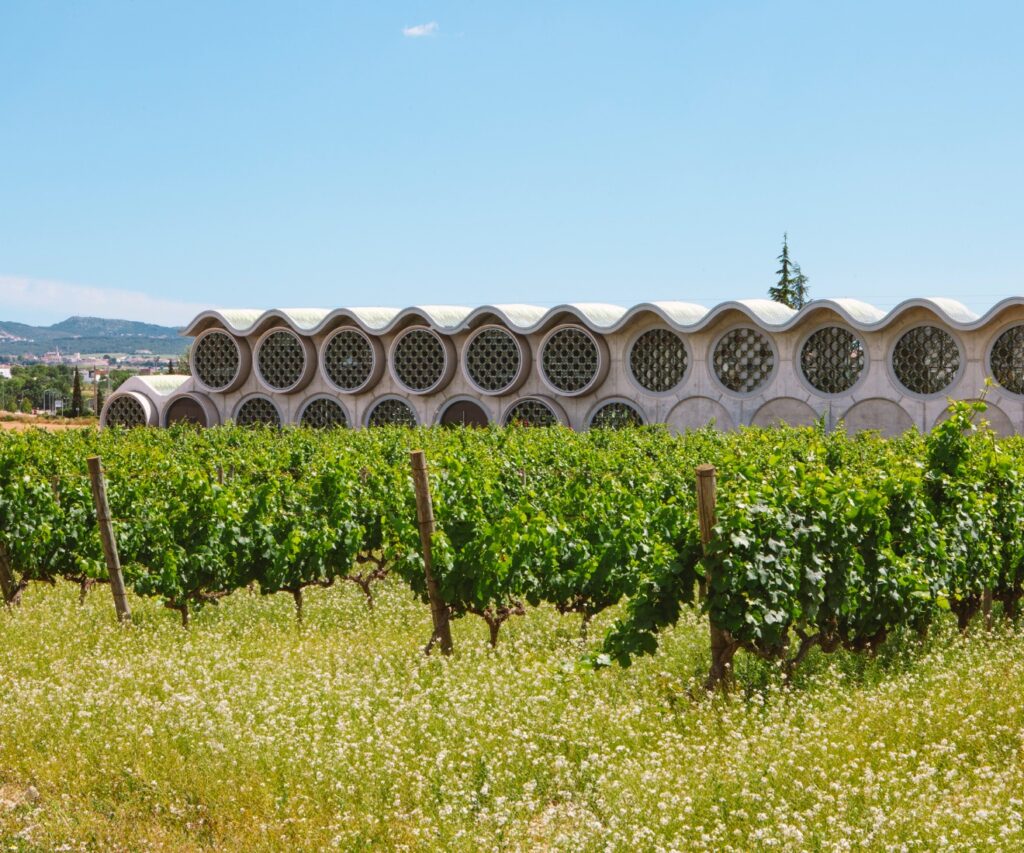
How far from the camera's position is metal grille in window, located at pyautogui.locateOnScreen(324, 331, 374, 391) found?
34.4 metres

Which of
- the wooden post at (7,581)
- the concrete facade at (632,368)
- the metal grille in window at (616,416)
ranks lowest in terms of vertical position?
the wooden post at (7,581)

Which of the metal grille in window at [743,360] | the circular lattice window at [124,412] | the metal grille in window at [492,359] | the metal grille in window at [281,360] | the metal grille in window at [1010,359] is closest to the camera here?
the metal grille in window at [1010,359]

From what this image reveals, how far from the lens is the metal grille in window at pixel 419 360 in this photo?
33.3 metres

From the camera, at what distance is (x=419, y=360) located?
33.7 meters

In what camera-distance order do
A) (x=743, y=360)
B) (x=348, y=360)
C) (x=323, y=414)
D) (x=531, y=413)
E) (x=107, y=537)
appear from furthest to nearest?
(x=323, y=414)
(x=348, y=360)
(x=531, y=413)
(x=743, y=360)
(x=107, y=537)

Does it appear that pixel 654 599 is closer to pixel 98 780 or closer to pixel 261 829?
pixel 261 829

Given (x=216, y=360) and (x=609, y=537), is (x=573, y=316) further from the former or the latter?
(x=609, y=537)

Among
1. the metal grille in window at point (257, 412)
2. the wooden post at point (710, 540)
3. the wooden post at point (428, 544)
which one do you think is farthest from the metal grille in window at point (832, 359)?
the wooden post at point (710, 540)

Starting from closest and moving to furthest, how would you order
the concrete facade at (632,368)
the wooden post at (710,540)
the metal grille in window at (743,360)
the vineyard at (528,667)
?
the vineyard at (528,667)
the wooden post at (710,540)
the concrete facade at (632,368)
the metal grille in window at (743,360)

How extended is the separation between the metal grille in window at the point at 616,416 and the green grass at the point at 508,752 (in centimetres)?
2067

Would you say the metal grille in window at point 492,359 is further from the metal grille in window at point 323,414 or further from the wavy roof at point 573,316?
the metal grille in window at point 323,414

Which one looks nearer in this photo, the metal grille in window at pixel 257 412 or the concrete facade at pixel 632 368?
A: the concrete facade at pixel 632 368

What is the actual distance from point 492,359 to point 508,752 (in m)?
25.9

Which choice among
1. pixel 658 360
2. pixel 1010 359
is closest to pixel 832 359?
pixel 1010 359
